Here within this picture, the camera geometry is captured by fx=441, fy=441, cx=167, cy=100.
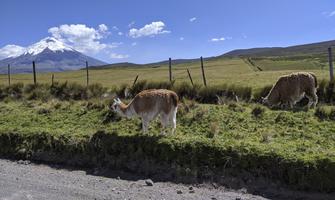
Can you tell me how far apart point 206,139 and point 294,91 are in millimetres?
5384

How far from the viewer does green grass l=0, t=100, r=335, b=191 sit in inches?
368

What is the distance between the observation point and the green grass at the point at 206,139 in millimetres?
9359

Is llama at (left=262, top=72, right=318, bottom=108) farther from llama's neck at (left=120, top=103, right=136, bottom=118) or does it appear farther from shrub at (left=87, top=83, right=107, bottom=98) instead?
shrub at (left=87, top=83, right=107, bottom=98)

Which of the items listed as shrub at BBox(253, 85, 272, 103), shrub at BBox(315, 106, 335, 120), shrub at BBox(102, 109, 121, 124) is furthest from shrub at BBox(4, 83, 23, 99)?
shrub at BBox(315, 106, 335, 120)

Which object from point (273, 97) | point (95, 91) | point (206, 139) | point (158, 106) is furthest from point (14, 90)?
point (206, 139)

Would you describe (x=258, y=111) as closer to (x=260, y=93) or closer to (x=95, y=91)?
(x=260, y=93)

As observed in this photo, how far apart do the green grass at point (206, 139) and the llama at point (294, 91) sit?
140 centimetres

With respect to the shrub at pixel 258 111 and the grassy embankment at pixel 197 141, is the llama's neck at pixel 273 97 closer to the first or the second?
the grassy embankment at pixel 197 141

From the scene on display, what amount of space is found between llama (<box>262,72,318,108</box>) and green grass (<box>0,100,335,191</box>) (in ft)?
4.60

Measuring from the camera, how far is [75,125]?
14.0 m

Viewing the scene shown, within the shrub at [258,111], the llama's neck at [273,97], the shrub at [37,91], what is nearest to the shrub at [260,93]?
the llama's neck at [273,97]

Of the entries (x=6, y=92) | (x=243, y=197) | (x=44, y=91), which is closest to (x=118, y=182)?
(x=243, y=197)

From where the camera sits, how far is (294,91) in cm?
1488

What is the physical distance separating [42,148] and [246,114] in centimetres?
606
